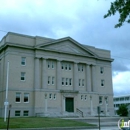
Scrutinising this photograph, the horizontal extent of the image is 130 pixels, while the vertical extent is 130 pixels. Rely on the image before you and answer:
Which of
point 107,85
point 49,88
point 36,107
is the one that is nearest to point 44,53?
point 49,88

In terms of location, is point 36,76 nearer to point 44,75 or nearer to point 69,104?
point 44,75

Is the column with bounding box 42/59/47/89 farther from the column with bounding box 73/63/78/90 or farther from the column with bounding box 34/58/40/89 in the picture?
the column with bounding box 73/63/78/90

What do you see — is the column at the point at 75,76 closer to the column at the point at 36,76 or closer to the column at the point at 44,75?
the column at the point at 44,75

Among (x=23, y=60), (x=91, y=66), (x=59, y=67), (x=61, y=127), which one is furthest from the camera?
(x=91, y=66)

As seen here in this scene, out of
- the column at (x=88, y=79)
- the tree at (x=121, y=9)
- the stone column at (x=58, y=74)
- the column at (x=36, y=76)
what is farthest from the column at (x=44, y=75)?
the tree at (x=121, y=9)

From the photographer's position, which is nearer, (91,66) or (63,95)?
(63,95)

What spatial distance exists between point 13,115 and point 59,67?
1322cm

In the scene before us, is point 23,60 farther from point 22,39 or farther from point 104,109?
point 104,109

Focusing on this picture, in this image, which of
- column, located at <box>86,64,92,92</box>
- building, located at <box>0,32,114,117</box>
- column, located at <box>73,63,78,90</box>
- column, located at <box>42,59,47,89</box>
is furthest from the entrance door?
column, located at <box>42,59,47,89</box>

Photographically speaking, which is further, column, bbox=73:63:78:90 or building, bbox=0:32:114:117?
column, bbox=73:63:78:90

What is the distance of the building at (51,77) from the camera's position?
4391 centimetres

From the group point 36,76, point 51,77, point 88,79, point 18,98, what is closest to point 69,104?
point 51,77

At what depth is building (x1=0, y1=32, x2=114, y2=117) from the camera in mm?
43906

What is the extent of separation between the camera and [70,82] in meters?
50.2
